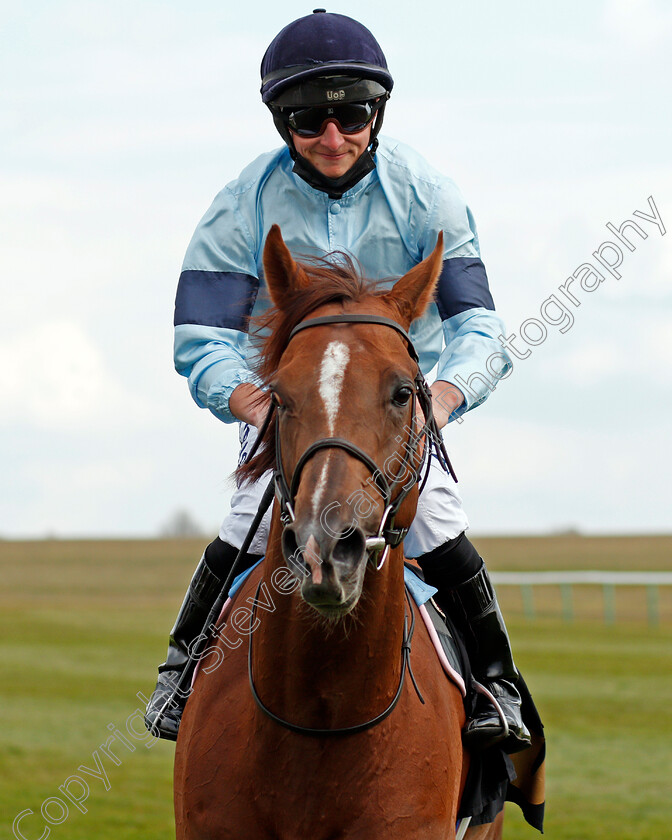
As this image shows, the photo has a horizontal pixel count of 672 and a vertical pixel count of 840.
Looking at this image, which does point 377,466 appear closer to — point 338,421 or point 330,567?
point 338,421

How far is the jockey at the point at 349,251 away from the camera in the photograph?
4133 mm

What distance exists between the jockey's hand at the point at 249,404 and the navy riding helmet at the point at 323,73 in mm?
1013

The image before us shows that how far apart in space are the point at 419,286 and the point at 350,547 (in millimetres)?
1070

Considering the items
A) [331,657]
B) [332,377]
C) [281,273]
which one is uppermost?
[281,273]

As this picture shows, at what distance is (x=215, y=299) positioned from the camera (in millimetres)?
4316

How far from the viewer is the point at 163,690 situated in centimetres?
427

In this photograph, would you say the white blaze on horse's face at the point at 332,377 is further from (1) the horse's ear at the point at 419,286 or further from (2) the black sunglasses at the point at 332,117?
(2) the black sunglasses at the point at 332,117

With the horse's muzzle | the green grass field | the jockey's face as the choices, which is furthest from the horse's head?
the green grass field

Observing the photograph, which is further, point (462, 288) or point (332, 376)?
point (462, 288)

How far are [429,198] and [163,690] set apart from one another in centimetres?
218

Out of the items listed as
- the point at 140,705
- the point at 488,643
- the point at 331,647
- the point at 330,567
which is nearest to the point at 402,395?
the point at 330,567

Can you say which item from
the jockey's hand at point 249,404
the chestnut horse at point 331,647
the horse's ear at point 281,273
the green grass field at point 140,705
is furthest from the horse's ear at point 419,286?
the green grass field at point 140,705

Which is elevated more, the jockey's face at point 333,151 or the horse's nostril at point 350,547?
the jockey's face at point 333,151

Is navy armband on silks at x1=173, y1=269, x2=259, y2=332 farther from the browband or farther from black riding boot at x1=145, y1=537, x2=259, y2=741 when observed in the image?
the browband
